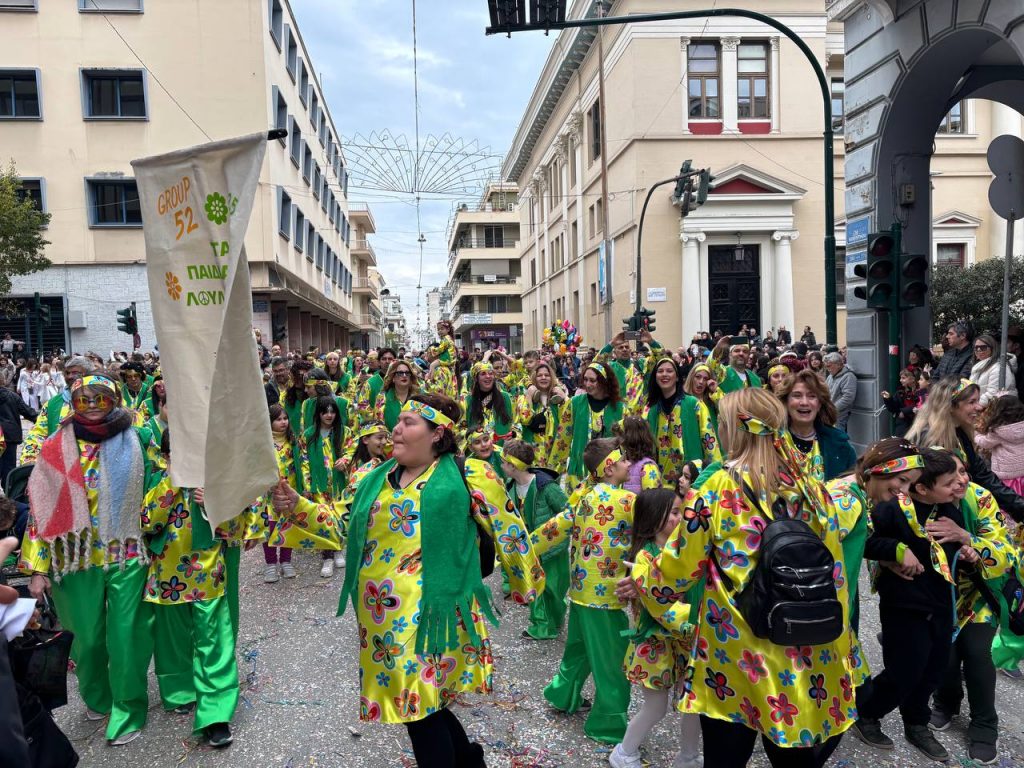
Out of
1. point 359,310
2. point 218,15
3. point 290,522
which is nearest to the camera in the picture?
point 290,522

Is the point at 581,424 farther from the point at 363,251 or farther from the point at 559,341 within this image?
the point at 363,251

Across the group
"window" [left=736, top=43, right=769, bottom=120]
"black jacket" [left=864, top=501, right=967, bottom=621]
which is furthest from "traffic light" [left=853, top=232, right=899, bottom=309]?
"window" [left=736, top=43, right=769, bottom=120]

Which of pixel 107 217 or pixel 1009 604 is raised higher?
pixel 107 217

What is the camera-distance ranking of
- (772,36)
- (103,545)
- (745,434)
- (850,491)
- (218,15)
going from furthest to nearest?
(772,36), (218,15), (103,545), (850,491), (745,434)

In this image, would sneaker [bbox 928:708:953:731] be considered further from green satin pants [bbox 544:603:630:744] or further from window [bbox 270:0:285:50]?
window [bbox 270:0:285:50]

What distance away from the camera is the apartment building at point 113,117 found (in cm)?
2492

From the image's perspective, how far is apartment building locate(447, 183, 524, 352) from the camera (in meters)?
69.4

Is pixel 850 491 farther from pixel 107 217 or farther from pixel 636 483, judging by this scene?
pixel 107 217

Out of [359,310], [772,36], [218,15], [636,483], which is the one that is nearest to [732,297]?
[772,36]

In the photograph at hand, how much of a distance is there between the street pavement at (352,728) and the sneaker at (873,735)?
0.04m

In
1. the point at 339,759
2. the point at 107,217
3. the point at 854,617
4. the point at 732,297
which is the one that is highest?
the point at 107,217

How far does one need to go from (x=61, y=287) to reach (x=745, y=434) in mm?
28130

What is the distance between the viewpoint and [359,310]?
65.4 m

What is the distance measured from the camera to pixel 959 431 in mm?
4352
